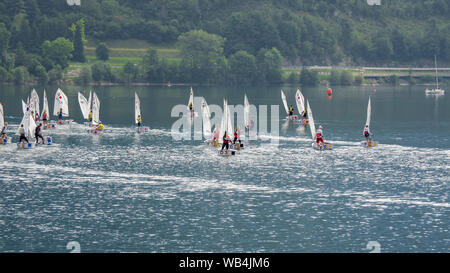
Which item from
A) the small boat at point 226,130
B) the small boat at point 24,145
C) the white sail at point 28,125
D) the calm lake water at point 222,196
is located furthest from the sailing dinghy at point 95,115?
the small boat at point 226,130

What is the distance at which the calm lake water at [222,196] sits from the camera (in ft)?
205

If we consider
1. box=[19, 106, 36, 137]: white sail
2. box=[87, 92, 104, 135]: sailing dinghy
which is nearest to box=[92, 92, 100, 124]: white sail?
box=[87, 92, 104, 135]: sailing dinghy

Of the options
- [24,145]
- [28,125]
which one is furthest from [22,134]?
[28,125]

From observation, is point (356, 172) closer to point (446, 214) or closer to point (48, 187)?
point (446, 214)

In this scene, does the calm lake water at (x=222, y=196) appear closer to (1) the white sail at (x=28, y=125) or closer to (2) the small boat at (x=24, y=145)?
(2) the small boat at (x=24, y=145)

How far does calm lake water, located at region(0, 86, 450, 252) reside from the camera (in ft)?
205

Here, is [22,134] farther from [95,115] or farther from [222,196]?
[222,196]

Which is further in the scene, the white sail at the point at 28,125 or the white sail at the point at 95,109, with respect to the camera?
the white sail at the point at 95,109

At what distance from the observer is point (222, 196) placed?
7731 centimetres

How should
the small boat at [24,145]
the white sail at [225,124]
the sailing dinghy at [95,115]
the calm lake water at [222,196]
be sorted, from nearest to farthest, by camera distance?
the calm lake water at [222,196] < the white sail at [225,124] < the small boat at [24,145] < the sailing dinghy at [95,115]

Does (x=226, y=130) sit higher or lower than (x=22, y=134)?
higher

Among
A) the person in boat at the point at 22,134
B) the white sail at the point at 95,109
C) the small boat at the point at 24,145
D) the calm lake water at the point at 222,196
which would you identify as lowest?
the calm lake water at the point at 222,196
